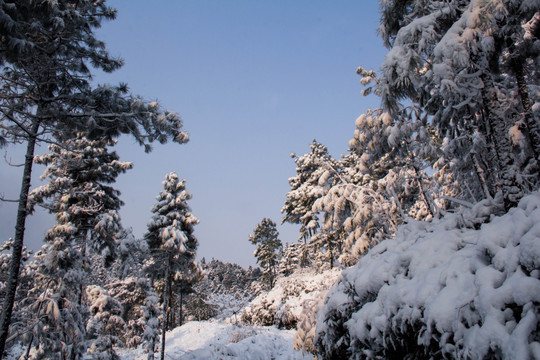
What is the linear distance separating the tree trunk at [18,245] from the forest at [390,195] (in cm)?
3

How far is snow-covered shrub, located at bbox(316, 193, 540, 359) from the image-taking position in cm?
192

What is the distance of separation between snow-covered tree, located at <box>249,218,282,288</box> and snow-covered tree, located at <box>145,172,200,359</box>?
2394 cm

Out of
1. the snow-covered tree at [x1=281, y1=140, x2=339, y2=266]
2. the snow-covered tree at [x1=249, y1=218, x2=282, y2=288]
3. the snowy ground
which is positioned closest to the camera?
the snowy ground

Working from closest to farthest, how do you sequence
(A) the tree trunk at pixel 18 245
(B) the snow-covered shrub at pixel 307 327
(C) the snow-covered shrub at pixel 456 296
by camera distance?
(C) the snow-covered shrub at pixel 456 296, (A) the tree trunk at pixel 18 245, (B) the snow-covered shrub at pixel 307 327

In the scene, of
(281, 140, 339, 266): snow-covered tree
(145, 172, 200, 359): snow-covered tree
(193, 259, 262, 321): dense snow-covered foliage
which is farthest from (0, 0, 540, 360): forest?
(193, 259, 262, 321): dense snow-covered foliage

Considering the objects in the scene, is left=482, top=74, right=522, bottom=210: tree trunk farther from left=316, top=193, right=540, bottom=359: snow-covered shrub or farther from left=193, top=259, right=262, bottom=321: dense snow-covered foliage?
left=193, top=259, right=262, bottom=321: dense snow-covered foliage

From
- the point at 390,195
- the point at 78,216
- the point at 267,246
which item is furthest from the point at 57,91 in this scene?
the point at 267,246

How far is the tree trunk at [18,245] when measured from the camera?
6.27 metres

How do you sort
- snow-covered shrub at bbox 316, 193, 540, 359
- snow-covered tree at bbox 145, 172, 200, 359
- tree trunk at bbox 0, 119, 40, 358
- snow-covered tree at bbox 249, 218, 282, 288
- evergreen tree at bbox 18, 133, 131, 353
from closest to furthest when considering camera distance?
snow-covered shrub at bbox 316, 193, 540, 359, tree trunk at bbox 0, 119, 40, 358, evergreen tree at bbox 18, 133, 131, 353, snow-covered tree at bbox 145, 172, 200, 359, snow-covered tree at bbox 249, 218, 282, 288

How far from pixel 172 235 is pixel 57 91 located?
12.9 meters

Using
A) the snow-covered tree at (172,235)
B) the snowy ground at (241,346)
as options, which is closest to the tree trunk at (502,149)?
the snowy ground at (241,346)

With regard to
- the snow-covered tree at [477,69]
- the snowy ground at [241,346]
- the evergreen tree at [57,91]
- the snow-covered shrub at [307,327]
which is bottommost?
the snowy ground at [241,346]

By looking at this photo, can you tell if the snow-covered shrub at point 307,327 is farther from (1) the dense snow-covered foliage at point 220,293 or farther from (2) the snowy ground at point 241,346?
(1) the dense snow-covered foliage at point 220,293

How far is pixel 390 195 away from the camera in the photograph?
8.38m
